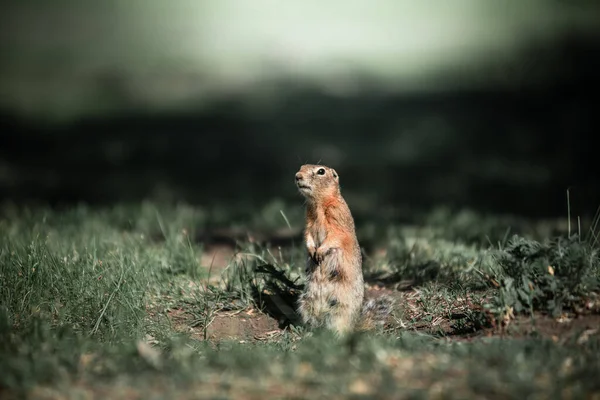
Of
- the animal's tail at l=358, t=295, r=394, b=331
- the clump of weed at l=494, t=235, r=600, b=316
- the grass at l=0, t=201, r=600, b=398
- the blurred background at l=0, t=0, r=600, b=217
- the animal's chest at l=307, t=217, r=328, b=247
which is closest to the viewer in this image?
the grass at l=0, t=201, r=600, b=398

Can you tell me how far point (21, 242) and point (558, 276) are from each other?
382 centimetres

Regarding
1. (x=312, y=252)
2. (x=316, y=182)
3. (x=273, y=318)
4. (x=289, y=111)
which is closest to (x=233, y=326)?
(x=273, y=318)

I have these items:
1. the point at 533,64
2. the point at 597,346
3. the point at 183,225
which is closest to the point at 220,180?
the point at 183,225

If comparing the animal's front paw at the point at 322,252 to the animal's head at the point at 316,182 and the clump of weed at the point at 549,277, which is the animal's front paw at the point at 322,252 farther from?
the clump of weed at the point at 549,277

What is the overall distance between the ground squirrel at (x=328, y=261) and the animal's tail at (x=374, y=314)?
40mm

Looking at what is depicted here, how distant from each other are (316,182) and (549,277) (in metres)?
1.65

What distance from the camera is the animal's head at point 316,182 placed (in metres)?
4.94

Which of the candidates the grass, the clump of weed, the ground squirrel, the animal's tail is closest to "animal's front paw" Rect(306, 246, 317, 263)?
the ground squirrel

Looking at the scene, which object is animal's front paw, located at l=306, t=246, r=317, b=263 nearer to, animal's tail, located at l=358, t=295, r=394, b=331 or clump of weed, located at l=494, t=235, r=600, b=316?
animal's tail, located at l=358, t=295, r=394, b=331

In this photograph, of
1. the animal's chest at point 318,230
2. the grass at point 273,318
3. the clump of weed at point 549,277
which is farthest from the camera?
the animal's chest at point 318,230

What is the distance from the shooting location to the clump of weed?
4.11 m

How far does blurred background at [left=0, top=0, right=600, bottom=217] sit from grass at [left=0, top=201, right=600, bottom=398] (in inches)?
110

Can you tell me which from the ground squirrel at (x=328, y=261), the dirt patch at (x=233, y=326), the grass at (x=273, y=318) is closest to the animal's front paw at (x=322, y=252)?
the ground squirrel at (x=328, y=261)

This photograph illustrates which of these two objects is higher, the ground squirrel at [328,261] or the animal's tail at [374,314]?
the ground squirrel at [328,261]
